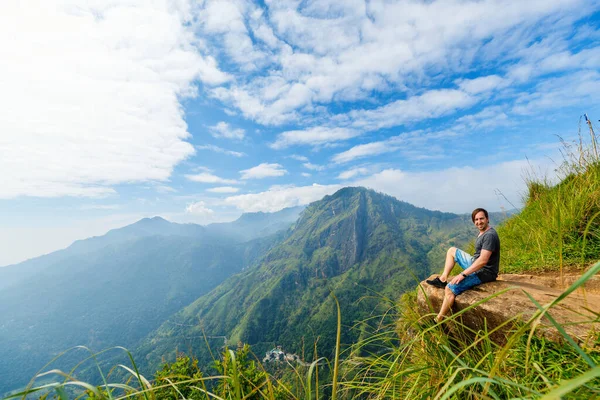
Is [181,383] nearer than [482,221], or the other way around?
[181,383]

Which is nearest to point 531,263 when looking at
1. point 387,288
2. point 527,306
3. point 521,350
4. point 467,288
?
point 467,288

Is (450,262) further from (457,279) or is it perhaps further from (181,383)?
(181,383)

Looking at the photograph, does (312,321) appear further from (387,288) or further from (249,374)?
(249,374)

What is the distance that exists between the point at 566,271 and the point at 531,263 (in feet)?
3.48

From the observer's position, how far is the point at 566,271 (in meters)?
6.05

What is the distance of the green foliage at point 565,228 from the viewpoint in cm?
590

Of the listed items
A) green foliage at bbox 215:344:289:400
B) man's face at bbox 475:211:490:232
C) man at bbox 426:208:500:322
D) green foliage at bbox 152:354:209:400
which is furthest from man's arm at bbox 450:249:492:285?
green foliage at bbox 152:354:209:400

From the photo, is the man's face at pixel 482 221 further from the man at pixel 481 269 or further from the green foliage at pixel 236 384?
the green foliage at pixel 236 384

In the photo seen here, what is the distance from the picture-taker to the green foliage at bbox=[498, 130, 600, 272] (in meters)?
5.90

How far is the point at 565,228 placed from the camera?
20.2ft

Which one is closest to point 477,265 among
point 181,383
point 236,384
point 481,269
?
point 481,269

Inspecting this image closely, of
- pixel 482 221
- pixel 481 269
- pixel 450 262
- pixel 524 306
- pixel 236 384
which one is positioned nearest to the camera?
pixel 236 384

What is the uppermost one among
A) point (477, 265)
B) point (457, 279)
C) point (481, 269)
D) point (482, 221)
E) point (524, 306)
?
point (482, 221)

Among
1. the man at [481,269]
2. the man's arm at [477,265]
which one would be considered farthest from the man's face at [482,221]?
the man's arm at [477,265]
